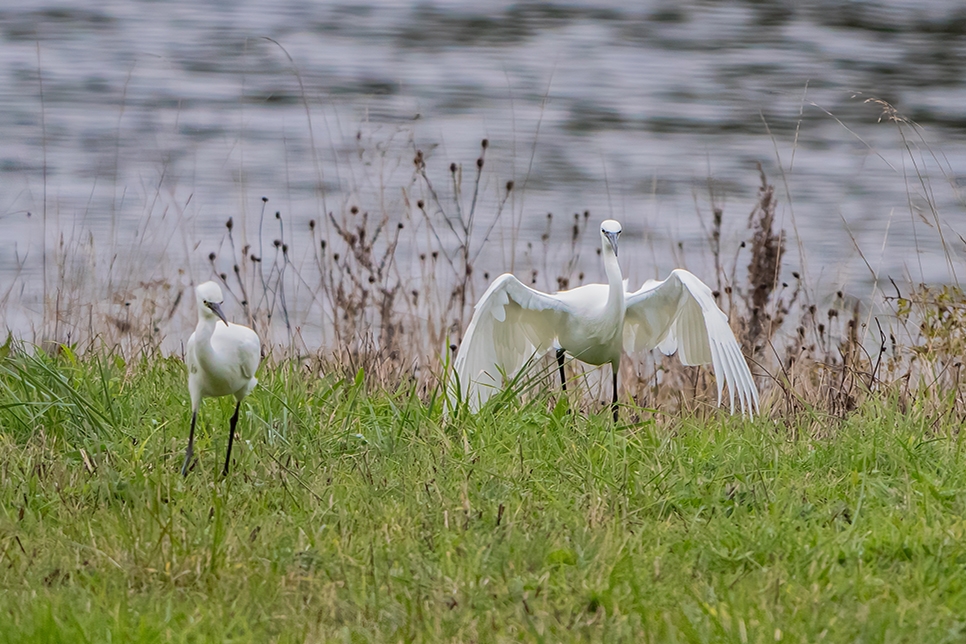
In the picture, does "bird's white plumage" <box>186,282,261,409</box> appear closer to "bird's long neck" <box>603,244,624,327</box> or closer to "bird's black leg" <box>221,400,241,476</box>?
"bird's black leg" <box>221,400,241,476</box>

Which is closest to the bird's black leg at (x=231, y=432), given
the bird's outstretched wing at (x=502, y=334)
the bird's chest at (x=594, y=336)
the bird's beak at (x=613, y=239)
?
the bird's outstretched wing at (x=502, y=334)

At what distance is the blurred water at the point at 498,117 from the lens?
878 centimetres

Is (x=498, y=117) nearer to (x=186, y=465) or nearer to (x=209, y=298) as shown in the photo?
(x=209, y=298)

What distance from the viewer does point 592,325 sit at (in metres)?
5.04

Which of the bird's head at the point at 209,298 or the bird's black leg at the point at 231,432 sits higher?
the bird's head at the point at 209,298

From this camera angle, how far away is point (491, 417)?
4.32 metres

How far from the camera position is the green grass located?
2762mm

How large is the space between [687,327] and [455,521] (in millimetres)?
2106

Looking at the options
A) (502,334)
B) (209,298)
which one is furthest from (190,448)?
(502,334)

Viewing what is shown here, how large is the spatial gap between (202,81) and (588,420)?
9.38 meters

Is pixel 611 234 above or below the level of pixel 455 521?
above

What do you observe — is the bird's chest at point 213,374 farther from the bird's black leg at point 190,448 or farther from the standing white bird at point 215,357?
the bird's black leg at point 190,448

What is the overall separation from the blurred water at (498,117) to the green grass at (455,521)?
2.88 m

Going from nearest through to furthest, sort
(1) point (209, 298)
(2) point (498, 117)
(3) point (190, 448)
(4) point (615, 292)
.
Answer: (1) point (209, 298)
(3) point (190, 448)
(4) point (615, 292)
(2) point (498, 117)
